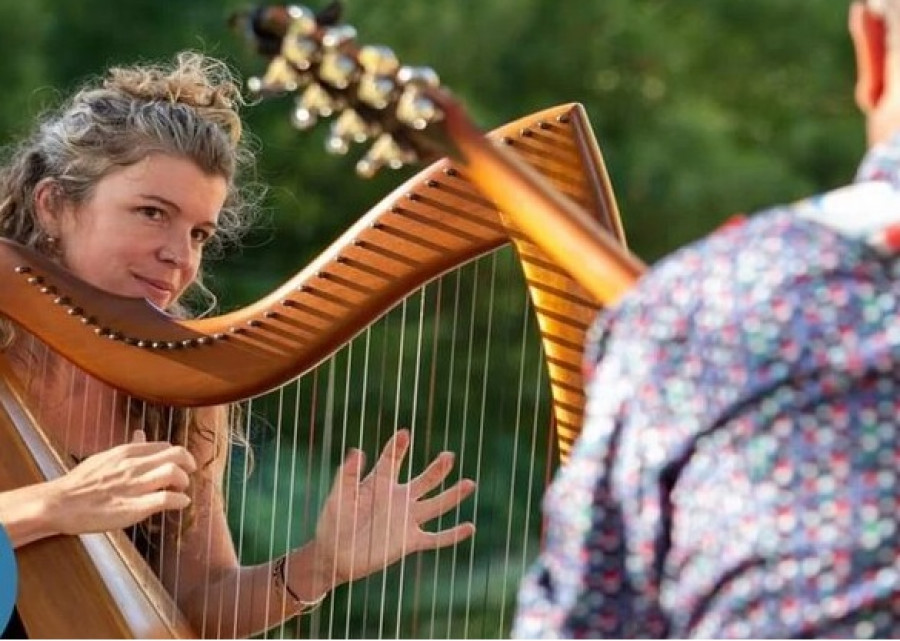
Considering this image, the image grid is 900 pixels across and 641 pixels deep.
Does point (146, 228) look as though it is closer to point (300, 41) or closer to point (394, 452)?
point (394, 452)

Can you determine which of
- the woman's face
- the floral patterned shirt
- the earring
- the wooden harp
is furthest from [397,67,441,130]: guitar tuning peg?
the earring

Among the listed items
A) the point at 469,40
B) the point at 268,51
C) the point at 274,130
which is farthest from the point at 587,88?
the point at 268,51

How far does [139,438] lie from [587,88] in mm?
3472

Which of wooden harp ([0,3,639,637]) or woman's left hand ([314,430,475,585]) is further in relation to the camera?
woman's left hand ([314,430,475,585])

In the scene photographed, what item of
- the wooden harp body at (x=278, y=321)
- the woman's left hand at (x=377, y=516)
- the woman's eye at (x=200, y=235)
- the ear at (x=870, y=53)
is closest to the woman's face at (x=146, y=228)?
the woman's eye at (x=200, y=235)

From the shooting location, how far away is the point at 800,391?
3.59 ft

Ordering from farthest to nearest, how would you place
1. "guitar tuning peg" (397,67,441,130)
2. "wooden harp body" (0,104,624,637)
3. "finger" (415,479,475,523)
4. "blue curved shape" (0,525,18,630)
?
"finger" (415,479,475,523)
"blue curved shape" (0,525,18,630)
"wooden harp body" (0,104,624,637)
"guitar tuning peg" (397,67,441,130)

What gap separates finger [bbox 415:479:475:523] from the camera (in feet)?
7.42

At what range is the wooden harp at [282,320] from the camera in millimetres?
2059

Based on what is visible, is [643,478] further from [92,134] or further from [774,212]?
[92,134]

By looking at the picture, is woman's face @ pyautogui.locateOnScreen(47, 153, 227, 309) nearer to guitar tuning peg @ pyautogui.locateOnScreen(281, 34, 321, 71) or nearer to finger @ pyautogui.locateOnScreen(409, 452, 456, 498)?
finger @ pyautogui.locateOnScreen(409, 452, 456, 498)

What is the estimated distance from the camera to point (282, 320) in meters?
2.12

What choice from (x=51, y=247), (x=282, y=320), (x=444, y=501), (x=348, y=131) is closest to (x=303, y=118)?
(x=348, y=131)

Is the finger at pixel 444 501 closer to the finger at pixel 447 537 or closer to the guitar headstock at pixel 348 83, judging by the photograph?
the finger at pixel 447 537
